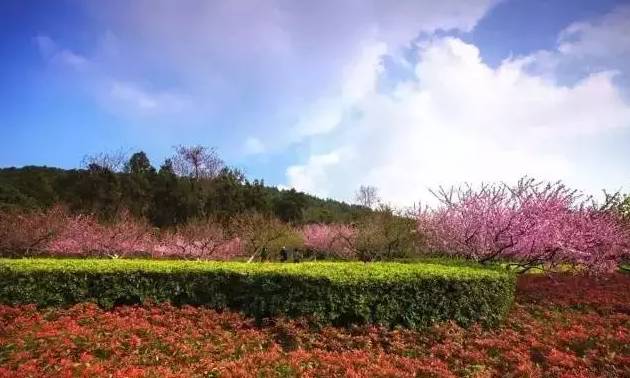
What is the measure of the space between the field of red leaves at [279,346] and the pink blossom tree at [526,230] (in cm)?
322

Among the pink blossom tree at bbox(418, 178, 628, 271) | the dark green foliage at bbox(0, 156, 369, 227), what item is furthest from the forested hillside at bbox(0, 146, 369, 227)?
the pink blossom tree at bbox(418, 178, 628, 271)

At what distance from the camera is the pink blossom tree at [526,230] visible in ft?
46.8

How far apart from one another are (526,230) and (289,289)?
23.6 ft

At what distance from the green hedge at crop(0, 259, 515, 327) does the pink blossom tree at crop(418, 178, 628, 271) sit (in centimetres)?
308

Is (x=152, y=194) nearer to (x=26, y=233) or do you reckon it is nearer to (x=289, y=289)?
(x=26, y=233)

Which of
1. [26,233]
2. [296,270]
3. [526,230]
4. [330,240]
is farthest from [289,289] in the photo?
[330,240]

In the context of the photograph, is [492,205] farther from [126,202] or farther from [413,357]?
[126,202]

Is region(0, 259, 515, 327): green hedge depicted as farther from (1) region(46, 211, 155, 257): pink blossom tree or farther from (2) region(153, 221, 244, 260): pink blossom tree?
(2) region(153, 221, 244, 260): pink blossom tree

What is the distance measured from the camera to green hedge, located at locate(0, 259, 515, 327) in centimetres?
992

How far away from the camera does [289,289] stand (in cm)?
1022

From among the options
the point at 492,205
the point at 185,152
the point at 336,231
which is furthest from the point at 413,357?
the point at 185,152

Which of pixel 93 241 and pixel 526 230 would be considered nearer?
pixel 526 230

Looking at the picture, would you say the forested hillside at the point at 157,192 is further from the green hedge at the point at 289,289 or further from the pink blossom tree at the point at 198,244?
the green hedge at the point at 289,289

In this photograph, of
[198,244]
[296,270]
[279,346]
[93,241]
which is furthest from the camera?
[198,244]
